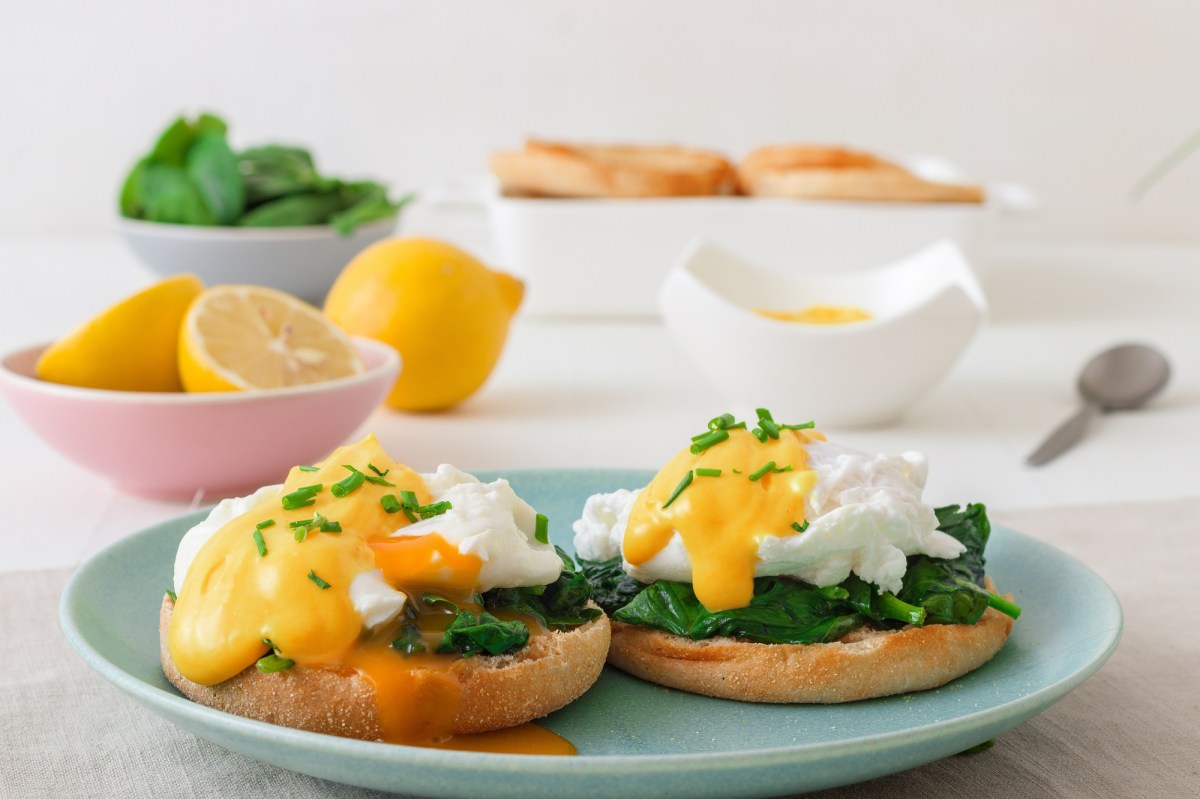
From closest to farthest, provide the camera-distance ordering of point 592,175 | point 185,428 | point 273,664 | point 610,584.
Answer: point 273,664
point 610,584
point 185,428
point 592,175

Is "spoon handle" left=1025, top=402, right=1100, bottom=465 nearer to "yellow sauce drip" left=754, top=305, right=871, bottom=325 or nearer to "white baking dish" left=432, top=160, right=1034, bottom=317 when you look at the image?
"yellow sauce drip" left=754, top=305, right=871, bottom=325

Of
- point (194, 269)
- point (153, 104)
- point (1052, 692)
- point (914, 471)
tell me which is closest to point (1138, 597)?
point (914, 471)

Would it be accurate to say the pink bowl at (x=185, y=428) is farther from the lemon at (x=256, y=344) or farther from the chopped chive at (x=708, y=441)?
the chopped chive at (x=708, y=441)

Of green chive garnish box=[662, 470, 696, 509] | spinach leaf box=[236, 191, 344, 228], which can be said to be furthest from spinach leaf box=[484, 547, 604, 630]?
spinach leaf box=[236, 191, 344, 228]

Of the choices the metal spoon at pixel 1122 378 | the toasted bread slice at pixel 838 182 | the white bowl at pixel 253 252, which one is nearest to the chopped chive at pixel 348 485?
the metal spoon at pixel 1122 378

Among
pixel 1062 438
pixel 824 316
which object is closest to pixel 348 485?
pixel 824 316

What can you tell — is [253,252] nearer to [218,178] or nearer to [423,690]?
[218,178]
